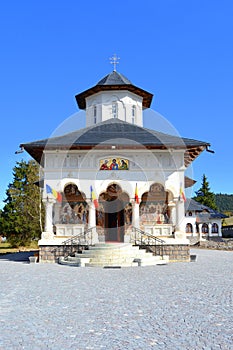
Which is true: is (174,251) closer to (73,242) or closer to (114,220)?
(114,220)

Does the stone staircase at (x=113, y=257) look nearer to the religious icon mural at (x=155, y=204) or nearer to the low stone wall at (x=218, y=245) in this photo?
the religious icon mural at (x=155, y=204)

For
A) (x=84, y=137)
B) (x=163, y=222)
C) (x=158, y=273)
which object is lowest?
(x=158, y=273)

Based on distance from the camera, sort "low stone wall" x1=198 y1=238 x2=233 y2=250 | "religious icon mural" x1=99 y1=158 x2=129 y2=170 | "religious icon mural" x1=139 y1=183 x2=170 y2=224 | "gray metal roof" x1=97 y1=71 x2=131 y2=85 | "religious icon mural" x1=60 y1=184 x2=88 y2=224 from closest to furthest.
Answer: "religious icon mural" x1=99 y1=158 x2=129 y2=170 → "religious icon mural" x1=60 y1=184 x2=88 y2=224 → "religious icon mural" x1=139 y1=183 x2=170 y2=224 → "gray metal roof" x1=97 y1=71 x2=131 y2=85 → "low stone wall" x1=198 y1=238 x2=233 y2=250

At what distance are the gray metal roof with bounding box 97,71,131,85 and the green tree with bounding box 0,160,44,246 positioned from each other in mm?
14767

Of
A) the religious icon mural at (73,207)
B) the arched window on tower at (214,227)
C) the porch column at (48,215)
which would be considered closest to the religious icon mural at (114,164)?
the religious icon mural at (73,207)

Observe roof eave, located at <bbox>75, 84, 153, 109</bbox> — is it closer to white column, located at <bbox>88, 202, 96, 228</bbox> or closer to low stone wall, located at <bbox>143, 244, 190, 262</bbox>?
white column, located at <bbox>88, 202, 96, 228</bbox>

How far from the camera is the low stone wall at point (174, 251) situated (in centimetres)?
1697

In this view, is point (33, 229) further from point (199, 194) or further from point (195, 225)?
point (199, 194)

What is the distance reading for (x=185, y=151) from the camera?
18406 millimetres

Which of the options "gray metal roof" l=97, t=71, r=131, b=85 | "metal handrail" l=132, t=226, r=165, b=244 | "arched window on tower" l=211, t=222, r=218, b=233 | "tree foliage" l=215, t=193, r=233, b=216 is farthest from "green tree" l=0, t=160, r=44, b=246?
"tree foliage" l=215, t=193, r=233, b=216

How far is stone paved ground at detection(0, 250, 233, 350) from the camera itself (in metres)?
4.87

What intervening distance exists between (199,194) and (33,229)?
3915cm

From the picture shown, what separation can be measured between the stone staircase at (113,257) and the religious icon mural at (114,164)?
12.5 feet

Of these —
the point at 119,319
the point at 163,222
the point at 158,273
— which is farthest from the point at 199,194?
the point at 119,319
